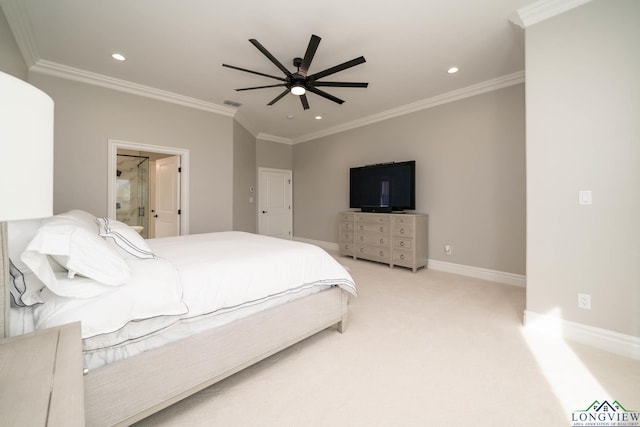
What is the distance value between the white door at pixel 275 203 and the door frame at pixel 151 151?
81.6 inches

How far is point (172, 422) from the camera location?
54.7 inches

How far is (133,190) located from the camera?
5.88m

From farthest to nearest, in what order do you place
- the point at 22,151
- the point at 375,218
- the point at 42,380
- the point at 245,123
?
the point at 245,123 < the point at 375,218 < the point at 42,380 < the point at 22,151

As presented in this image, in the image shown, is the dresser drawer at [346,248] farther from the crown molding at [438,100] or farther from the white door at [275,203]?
the crown molding at [438,100]

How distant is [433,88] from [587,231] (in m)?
2.62

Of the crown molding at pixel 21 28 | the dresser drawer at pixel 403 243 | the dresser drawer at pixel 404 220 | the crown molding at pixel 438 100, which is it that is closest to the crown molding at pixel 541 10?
the crown molding at pixel 438 100

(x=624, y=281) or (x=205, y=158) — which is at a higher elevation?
(x=205, y=158)

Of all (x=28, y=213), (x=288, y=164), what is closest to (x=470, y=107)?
(x=288, y=164)

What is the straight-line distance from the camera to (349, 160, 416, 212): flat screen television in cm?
438

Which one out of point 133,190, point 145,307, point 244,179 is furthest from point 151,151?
point 145,307

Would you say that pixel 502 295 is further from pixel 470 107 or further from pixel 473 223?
pixel 470 107

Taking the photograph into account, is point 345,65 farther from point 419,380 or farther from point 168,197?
point 168,197

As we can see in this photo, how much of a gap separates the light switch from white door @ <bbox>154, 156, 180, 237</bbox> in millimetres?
4753

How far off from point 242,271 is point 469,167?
11.9 ft
